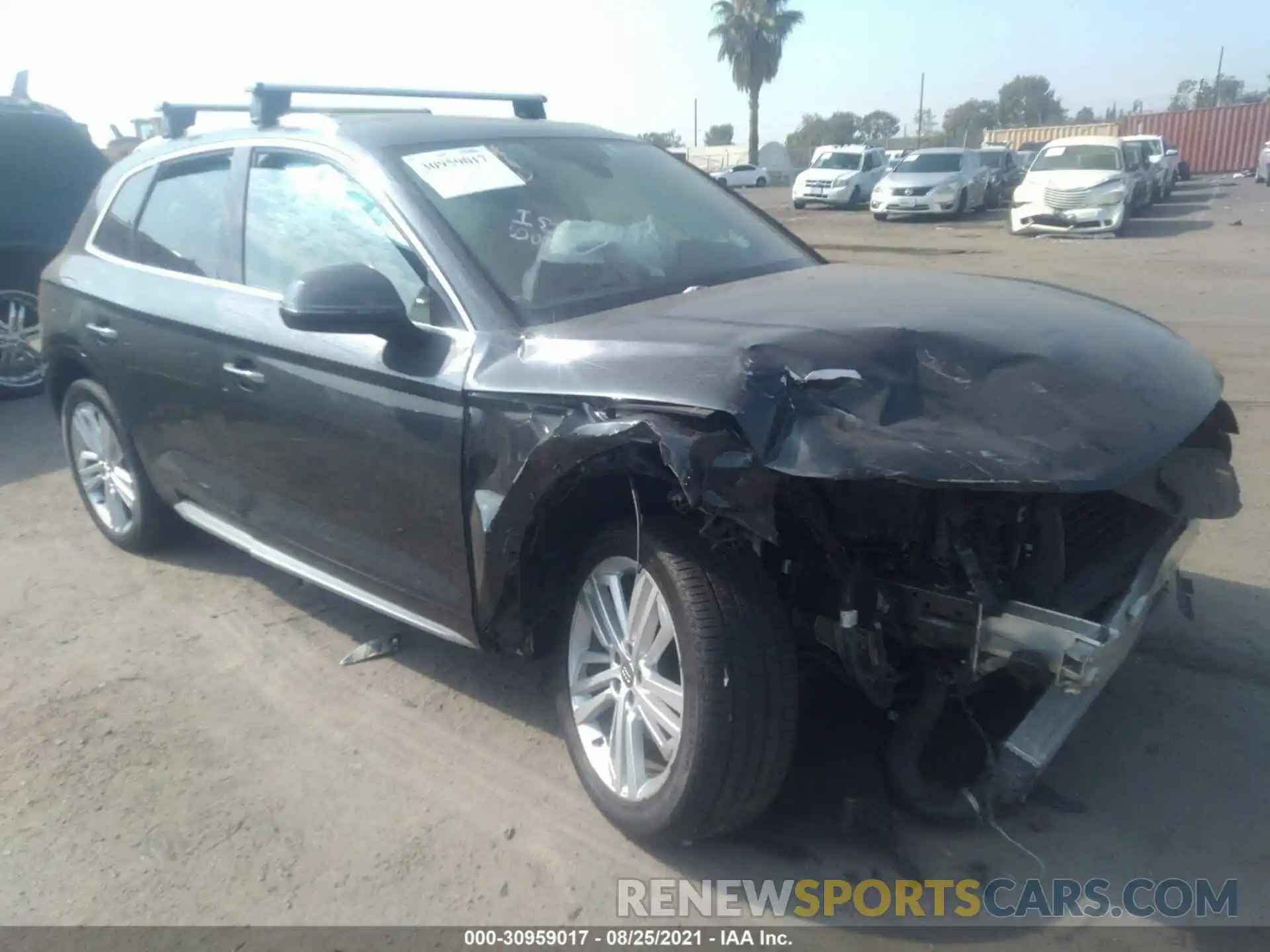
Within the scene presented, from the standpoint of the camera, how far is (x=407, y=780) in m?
3.22

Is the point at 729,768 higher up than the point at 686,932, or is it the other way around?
the point at 729,768

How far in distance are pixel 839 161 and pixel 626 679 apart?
29.0 metres

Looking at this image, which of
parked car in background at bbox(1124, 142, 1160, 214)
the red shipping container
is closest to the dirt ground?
parked car in background at bbox(1124, 142, 1160, 214)

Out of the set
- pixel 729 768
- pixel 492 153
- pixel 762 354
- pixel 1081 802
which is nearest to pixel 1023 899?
pixel 1081 802

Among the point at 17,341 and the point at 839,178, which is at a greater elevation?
the point at 839,178

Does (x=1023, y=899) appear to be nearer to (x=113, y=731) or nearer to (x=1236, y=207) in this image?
(x=113, y=731)

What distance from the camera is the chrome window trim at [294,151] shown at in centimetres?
315

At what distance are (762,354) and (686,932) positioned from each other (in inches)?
54.6

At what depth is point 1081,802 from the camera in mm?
2953

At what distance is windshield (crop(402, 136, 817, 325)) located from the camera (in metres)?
3.20

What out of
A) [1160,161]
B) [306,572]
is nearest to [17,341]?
[306,572]

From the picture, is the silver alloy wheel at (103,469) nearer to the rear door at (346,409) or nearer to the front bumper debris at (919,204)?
the rear door at (346,409)

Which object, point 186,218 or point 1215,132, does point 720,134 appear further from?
point 186,218

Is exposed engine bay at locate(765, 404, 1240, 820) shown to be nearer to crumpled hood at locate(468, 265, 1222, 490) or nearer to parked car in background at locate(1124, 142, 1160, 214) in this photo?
crumpled hood at locate(468, 265, 1222, 490)
